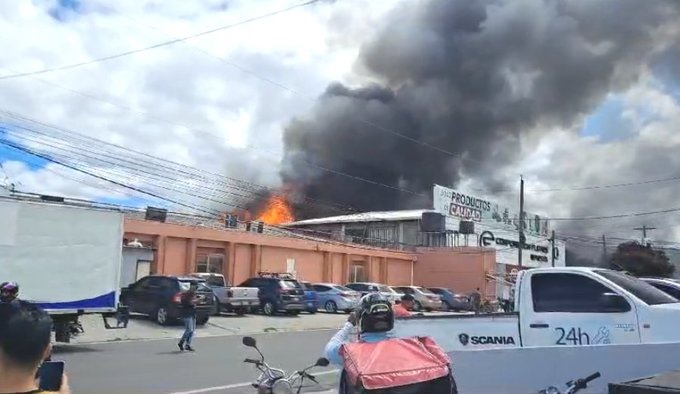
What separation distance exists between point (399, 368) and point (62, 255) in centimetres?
1261

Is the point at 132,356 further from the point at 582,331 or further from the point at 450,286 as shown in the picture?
the point at 450,286

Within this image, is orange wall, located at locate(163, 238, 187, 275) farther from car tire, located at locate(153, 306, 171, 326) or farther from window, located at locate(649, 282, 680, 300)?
window, located at locate(649, 282, 680, 300)

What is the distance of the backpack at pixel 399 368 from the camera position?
3.58m

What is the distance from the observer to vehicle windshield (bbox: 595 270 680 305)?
7.61 meters

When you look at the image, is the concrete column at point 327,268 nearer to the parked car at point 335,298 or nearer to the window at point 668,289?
the parked car at point 335,298

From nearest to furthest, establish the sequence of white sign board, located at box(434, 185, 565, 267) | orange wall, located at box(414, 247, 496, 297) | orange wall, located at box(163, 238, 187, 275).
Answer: orange wall, located at box(163, 238, 187, 275)
orange wall, located at box(414, 247, 496, 297)
white sign board, located at box(434, 185, 565, 267)

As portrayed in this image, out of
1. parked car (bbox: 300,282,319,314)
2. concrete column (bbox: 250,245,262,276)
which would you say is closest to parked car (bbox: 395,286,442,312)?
parked car (bbox: 300,282,319,314)

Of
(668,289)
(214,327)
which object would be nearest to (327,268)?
(214,327)

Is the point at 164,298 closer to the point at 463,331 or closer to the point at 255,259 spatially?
the point at 255,259

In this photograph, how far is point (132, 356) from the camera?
1362cm

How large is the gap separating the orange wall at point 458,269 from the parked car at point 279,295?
1895 cm

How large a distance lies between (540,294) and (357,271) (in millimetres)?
31845

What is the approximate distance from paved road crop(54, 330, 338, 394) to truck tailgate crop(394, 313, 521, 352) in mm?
3059

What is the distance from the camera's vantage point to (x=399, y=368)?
3641 millimetres
